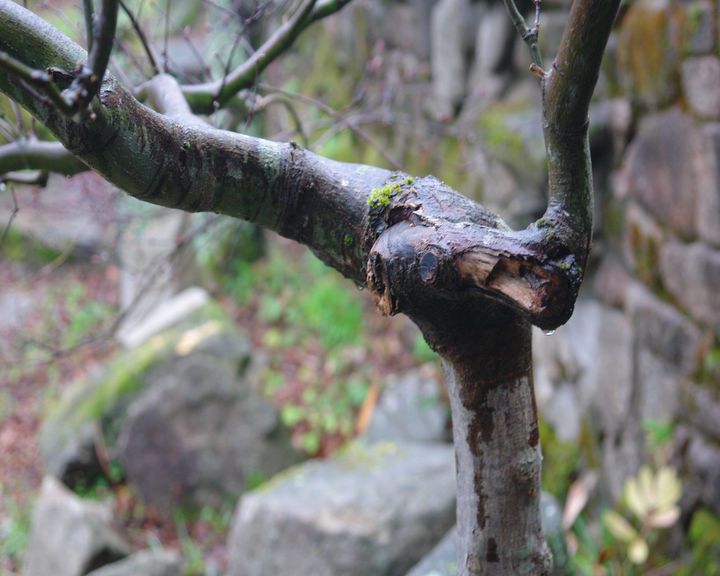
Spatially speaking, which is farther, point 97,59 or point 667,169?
point 667,169

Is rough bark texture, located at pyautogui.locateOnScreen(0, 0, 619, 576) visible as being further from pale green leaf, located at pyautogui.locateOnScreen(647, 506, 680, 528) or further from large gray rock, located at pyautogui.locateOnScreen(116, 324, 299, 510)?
large gray rock, located at pyautogui.locateOnScreen(116, 324, 299, 510)

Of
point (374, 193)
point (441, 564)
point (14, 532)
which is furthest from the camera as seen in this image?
point (14, 532)

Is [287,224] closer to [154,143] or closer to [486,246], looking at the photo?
[154,143]

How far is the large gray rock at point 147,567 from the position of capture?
3.61m

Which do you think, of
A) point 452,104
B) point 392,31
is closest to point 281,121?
point 392,31

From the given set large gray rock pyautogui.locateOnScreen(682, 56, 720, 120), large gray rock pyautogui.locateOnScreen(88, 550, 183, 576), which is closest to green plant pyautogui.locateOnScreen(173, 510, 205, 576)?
large gray rock pyautogui.locateOnScreen(88, 550, 183, 576)

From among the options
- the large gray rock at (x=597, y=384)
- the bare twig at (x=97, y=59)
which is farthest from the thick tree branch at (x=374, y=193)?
the large gray rock at (x=597, y=384)

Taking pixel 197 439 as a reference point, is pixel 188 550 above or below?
below

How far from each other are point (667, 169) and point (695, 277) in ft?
1.44

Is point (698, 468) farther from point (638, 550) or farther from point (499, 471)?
point (499, 471)

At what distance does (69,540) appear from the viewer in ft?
13.4

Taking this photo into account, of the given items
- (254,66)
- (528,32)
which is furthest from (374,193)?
(254,66)

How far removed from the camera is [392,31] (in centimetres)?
555

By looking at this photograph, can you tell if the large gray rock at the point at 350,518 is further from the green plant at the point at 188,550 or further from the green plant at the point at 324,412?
the green plant at the point at 324,412
